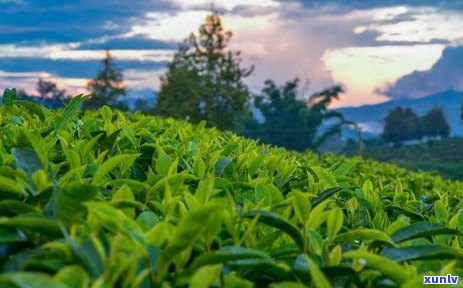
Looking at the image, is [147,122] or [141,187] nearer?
[141,187]

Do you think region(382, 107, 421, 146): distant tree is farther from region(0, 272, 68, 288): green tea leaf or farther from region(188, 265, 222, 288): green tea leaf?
region(0, 272, 68, 288): green tea leaf

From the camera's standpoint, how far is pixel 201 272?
1270mm

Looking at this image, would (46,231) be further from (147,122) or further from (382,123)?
(382,123)

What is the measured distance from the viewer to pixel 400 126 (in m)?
81.2

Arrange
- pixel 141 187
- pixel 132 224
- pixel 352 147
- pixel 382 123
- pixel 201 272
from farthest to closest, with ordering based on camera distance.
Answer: pixel 382 123 → pixel 352 147 → pixel 141 187 → pixel 132 224 → pixel 201 272

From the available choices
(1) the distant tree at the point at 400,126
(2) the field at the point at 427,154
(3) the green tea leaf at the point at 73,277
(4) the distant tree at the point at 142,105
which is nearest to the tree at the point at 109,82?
(4) the distant tree at the point at 142,105

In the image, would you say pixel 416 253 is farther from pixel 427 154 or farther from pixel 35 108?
pixel 427 154

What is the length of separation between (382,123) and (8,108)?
7924 cm

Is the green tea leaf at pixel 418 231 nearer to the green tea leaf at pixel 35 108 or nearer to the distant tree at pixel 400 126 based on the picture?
the green tea leaf at pixel 35 108

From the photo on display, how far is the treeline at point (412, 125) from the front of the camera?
264 feet

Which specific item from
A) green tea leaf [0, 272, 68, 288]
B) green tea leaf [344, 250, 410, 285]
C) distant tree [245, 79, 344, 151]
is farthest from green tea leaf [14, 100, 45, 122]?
distant tree [245, 79, 344, 151]

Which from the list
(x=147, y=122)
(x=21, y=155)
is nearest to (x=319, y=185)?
(x=21, y=155)

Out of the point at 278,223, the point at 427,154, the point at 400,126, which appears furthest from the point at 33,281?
the point at 400,126

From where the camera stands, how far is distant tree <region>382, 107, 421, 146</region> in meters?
80.2
